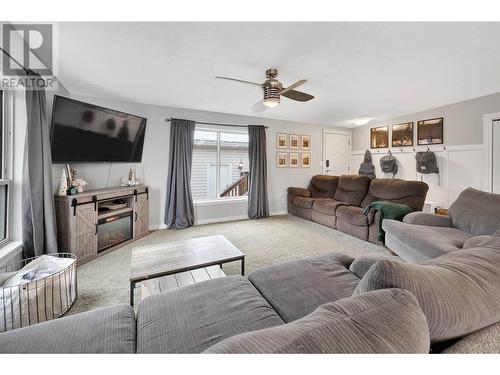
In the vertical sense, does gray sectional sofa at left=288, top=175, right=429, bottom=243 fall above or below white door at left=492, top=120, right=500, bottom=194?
below

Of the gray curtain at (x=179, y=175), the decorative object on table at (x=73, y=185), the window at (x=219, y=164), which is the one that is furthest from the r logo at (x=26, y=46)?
the window at (x=219, y=164)

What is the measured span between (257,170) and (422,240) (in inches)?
124

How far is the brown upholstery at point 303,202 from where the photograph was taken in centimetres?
459

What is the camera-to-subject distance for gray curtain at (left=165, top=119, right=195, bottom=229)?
395cm

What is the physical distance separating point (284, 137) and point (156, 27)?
370cm

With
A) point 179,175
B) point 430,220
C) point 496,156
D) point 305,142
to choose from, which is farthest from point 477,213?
point 179,175

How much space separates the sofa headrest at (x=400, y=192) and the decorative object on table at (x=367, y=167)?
128 centimetres

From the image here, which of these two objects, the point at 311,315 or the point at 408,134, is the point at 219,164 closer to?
the point at 408,134

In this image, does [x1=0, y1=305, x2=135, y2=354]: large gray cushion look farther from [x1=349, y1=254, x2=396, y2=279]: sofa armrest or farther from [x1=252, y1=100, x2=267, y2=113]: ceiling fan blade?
[x1=252, y1=100, x2=267, y2=113]: ceiling fan blade

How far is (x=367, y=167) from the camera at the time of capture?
5219 mm

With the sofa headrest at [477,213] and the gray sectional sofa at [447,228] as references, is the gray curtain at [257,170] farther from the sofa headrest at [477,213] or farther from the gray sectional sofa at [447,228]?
the sofa headrest at [477,213]

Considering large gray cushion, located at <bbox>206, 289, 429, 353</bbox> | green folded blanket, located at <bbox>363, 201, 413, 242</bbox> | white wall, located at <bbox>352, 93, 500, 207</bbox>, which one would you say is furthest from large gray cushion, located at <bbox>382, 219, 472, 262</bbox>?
white wall, located at <bbox>352, 93, 500, 207</bbox>

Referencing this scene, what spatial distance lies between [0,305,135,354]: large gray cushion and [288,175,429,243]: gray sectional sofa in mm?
3264
